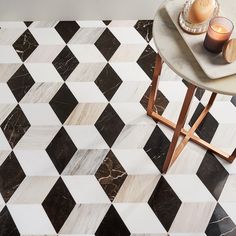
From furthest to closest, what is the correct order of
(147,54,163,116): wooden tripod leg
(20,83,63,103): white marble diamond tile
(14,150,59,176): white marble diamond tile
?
1. (20,83,63,103): white marble diamond tile
2. (14,150,59,176): white marble diamond tile
3. (147,54,163,116): wooden tripod leg

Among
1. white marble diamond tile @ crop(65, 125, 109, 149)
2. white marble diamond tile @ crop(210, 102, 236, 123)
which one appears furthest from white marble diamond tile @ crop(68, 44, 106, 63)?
white marble diamond tile @ crop(210, 102, 236, 123)

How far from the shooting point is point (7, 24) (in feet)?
7.57

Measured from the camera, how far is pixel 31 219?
1700 millimetres

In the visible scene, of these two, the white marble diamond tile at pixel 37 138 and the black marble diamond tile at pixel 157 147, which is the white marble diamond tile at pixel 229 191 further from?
the white marble diamond tile at pixel 37 138

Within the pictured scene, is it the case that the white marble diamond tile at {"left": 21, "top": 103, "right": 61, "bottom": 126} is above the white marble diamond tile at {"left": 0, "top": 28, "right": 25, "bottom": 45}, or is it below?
below

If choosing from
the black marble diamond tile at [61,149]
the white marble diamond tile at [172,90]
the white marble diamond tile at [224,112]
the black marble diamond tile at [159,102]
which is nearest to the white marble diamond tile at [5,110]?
the black marble diamond tile at [61,149]

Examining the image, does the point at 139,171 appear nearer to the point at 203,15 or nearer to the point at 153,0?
the point at 203,15

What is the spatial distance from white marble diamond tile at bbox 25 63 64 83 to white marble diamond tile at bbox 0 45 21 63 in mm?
75

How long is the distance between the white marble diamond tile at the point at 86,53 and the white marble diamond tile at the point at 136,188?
2.31ft

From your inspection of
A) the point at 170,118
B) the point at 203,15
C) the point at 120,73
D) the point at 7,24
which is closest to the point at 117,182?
the point at 170,118

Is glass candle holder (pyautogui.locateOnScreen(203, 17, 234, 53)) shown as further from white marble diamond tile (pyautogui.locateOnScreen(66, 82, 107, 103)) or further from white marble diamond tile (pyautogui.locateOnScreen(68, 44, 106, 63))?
white marble diamond tile (pyautogui.locateOnScreen(68, 44, 106, 63))

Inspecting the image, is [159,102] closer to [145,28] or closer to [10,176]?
[145,28]

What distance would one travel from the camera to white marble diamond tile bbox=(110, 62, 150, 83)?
2117mm

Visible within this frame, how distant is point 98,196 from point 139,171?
0.71 ft
